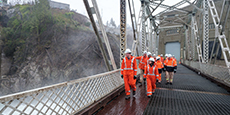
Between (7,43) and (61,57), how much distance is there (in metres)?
15.3

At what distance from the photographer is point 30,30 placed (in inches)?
1645

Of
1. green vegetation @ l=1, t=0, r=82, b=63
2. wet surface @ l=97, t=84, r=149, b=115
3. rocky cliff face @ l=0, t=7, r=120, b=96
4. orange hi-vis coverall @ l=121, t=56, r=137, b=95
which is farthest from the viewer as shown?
green vegetation @ l=1, t=0, r=82, b=63

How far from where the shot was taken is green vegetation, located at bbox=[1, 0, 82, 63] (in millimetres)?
38562

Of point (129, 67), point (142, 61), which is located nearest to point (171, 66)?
point (142, 61)

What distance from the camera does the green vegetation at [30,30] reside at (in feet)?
127

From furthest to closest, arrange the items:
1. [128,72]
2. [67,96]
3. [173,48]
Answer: [173,48], [128,72], [67,96]

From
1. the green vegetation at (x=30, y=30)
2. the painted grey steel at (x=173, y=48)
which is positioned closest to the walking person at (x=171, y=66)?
the painted grey steel at (x=173, y=48)

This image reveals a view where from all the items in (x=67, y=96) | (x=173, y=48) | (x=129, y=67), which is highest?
(x=173, y=48)

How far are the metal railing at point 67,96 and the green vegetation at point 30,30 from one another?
42504 millimetres

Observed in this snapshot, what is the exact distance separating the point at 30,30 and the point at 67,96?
4803 centimetres

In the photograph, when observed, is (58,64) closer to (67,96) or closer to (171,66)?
(171,66)

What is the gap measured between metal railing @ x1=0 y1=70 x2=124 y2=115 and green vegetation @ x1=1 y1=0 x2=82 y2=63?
42504 mm

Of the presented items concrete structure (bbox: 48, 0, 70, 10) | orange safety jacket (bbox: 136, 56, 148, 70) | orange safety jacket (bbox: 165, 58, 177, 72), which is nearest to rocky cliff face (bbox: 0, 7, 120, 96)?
concrete structure (bbox: 48, 0, 70, 10)

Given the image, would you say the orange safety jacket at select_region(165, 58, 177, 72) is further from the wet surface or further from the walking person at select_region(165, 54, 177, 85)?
the wet surface
